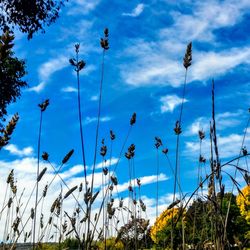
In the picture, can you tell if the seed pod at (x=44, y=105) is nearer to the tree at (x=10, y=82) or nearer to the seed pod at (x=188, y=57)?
the seed pod at (x=188, y=57)

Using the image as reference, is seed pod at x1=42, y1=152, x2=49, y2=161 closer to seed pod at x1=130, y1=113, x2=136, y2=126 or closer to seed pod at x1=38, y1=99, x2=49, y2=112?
seed pod at x1=38, y1=99, x2=49, y2=112

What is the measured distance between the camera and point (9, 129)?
1.89 metres

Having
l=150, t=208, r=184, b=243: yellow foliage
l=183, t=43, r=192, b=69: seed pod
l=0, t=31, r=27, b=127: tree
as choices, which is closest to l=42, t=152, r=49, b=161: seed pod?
l=150, t=208, r=184, b=243: yellow foliage

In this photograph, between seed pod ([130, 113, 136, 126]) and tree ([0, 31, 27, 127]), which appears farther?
tree ([0, 31, 27, 127])

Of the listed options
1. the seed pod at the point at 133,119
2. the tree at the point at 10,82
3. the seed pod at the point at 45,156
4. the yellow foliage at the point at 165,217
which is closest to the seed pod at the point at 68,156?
the seed pod at the point at 45,156

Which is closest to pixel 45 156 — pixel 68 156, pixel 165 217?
pixel 68 156

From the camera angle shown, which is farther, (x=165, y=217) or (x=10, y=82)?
(x=10, y=82)

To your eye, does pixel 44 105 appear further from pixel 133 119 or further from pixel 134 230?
pixel 134 230

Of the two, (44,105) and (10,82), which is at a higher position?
(10,82)

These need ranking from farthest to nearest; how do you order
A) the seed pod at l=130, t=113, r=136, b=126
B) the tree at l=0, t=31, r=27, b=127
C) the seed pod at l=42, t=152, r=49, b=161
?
1. the tree at l=0, t=31, r=27, b=127
2. the seed pod at l=130, t=113, r=136, b=126
3. the seed pod at l=42, t=152, r=49, b=161

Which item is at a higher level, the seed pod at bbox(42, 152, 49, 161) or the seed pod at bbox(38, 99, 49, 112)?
the seed pod at bbox(38, 99, 49, 112)

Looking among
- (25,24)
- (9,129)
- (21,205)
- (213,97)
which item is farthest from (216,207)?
(25,24)

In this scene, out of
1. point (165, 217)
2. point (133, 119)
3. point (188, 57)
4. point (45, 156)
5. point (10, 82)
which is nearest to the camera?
point (45, 156)

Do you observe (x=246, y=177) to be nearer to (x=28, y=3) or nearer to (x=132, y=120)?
(x=132, y=120)
